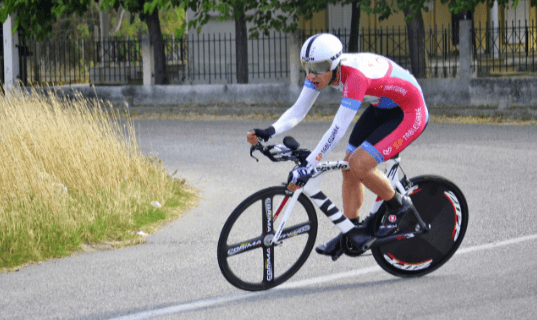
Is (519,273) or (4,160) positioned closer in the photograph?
(519,273)

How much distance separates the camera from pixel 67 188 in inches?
342

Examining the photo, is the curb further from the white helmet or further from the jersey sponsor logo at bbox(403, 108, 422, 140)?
the white helmet

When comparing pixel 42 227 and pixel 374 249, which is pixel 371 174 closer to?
pixel 374 249

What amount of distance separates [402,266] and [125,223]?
3.07 m

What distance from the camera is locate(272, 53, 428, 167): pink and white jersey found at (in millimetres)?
5148

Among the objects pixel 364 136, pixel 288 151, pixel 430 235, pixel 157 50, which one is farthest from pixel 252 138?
pixel 157 50

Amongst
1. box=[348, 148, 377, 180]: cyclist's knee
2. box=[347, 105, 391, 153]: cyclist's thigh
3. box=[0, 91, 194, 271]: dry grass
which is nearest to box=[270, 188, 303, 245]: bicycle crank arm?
box=[348, 148, 377, 180]: cyclist's knee

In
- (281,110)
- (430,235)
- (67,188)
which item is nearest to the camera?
(430,235)

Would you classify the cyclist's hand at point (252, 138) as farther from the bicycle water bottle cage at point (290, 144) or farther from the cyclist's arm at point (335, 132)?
the cyclist's arm at point (335, 132)

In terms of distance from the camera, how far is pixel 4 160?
27.5ft

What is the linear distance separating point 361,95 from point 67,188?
452 cm

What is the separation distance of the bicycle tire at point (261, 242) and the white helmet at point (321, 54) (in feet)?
2.77

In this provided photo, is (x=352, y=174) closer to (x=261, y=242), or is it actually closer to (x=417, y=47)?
(x=261, y=242)

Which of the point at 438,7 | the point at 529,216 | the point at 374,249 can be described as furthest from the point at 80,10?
the point at 374,249
